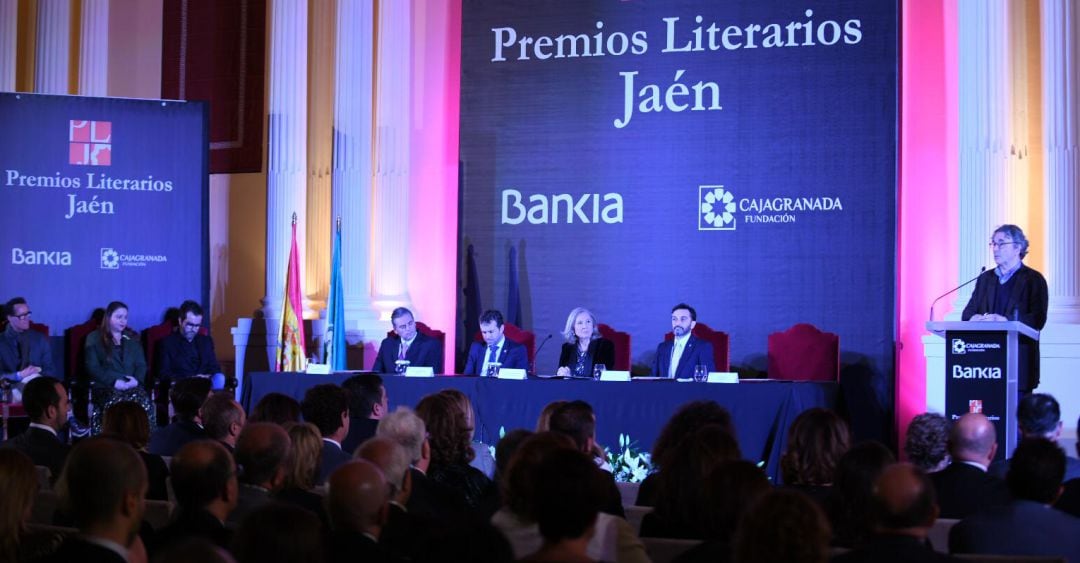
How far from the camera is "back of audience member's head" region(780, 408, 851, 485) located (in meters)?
3.77

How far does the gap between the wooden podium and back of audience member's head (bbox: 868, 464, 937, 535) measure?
353 centimetres

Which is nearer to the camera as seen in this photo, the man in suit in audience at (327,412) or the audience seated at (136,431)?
the audience seated at (136,431)

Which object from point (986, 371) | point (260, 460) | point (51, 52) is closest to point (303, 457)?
point (260, 460)

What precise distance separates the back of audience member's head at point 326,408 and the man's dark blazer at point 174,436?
0.72m

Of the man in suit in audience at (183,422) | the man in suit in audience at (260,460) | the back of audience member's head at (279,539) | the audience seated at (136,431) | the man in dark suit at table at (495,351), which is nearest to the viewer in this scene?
the back of audience member's head at (279,539)

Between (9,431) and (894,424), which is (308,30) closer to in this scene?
(9,431)

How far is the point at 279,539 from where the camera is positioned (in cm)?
213

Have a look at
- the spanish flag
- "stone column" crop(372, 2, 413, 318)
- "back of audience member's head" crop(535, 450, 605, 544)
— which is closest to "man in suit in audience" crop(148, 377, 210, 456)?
"back of audience member's head" crop(535, 450, 605, 544)

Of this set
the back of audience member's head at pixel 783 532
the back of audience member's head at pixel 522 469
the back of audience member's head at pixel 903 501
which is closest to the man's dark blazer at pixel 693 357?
the back of audience member's head at pixel 522 469

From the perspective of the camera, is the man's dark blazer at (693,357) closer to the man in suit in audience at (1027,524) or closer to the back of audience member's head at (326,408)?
the back of audience member's head at (326,408)

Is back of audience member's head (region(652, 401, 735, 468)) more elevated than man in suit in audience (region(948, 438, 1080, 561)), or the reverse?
back of audience member's head (region(652, 401, 735, 468))

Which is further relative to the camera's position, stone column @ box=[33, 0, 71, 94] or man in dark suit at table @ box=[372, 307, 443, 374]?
stone column @ box=[33, 0, 71, 94]

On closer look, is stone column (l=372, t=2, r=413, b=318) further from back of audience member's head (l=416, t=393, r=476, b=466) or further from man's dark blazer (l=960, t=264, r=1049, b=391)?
back of audience member's head (l=416, t=393, r=476, b=466)

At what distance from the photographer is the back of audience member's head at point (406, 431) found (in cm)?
396
